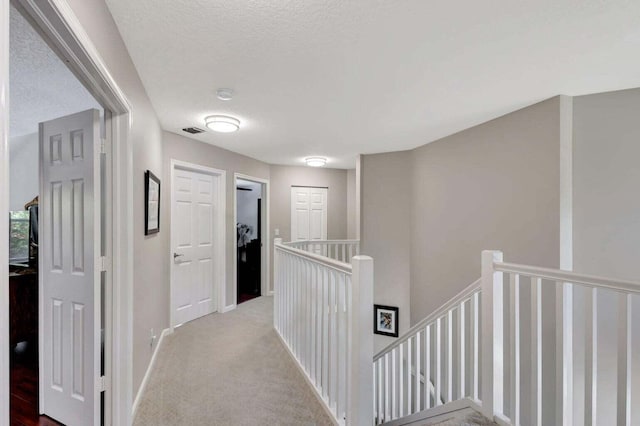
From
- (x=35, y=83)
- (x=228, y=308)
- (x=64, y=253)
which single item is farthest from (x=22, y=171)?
(x=228, y=308)

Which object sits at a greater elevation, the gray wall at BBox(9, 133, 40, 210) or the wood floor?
the gray wall at BBox(9, 133, 40, 210)

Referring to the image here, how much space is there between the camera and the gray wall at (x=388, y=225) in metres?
4.63

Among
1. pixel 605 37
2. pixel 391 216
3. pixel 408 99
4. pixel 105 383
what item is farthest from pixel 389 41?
pixel 391 216

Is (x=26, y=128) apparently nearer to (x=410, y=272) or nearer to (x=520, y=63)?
(x=520, y=63)

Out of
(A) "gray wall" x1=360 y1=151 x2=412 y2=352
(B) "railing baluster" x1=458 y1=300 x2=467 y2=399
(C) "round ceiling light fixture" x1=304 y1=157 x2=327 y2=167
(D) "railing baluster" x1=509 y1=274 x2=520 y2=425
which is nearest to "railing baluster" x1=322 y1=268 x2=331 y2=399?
(B) "railing baluster" x1=458 y1=300 x2=467 y2=399

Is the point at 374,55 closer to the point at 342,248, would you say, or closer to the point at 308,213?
the point at 342,248

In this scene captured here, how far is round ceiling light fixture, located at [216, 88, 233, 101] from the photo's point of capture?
95.6 inches

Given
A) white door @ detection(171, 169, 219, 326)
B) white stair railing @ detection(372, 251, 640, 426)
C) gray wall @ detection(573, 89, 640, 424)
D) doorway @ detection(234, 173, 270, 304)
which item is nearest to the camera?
white stair railing @ detection(372, 251, 640, 426)

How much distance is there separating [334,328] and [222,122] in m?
2.18

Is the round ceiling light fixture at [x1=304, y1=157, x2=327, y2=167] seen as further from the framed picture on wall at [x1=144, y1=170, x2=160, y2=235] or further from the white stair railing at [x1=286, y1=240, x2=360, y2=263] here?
the framed picture on wall at [x1=144, y1=170, x2=160, y2=235]

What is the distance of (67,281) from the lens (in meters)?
1.85

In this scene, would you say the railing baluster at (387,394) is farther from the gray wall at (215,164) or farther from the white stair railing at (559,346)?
the gray wall at (215,164)

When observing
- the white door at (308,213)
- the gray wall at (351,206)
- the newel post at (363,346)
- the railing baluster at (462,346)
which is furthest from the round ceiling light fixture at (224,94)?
the gray wall at (351,206)

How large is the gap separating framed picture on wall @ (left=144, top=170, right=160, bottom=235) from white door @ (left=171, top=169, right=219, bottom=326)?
888 millimetres
